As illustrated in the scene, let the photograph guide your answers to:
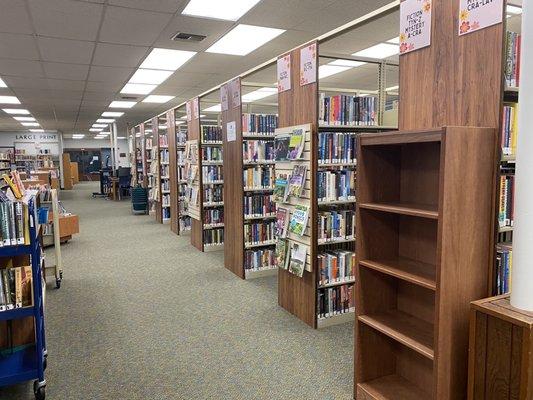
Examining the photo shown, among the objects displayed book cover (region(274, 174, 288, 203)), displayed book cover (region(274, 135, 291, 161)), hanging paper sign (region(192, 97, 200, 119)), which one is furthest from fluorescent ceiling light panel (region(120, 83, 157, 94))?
displayed book cover (region(274, 174, 288, 203))

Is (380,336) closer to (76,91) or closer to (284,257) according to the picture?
(284,257)

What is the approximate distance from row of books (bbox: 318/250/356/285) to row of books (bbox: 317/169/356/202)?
0.49 m

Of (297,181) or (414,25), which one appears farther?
(297,181)

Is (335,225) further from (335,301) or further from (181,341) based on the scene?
(181,341)

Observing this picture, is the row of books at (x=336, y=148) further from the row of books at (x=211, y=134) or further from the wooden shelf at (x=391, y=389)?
the row of books at (x=211, y=134)

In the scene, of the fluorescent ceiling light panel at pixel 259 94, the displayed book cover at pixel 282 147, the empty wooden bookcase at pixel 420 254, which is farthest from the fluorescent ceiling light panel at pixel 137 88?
the empty wooden bookcase at pixel 420 254

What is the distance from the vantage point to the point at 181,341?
317 centimetres

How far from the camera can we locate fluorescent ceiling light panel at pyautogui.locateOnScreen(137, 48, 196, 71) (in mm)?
6090

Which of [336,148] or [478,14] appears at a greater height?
[478,14]

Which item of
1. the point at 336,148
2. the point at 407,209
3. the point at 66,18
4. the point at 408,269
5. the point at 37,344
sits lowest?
the point at 37,344

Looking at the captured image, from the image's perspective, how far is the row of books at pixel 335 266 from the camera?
11.2 feet

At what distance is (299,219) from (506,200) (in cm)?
165

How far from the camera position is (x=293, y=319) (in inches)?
141

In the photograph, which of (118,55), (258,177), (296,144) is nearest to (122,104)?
(118,55)
